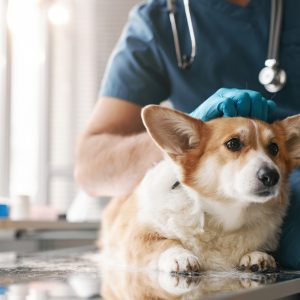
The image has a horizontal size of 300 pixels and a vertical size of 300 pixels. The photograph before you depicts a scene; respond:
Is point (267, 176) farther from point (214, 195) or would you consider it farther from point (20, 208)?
point (20, 208)

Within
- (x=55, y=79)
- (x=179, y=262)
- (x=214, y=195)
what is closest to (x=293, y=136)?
(x=214, y=195)

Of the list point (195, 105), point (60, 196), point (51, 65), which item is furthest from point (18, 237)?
point (195, 105)

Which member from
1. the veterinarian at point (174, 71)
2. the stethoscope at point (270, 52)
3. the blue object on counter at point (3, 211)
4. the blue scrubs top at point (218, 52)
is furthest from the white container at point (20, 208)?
the stethoscope at point (270, 52)

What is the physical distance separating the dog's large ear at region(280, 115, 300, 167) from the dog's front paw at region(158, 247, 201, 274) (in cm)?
25

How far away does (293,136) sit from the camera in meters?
0.90

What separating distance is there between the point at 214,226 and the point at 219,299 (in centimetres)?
34

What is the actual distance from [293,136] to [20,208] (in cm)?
164

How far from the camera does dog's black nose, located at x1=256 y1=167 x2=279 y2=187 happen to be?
777 millimetres

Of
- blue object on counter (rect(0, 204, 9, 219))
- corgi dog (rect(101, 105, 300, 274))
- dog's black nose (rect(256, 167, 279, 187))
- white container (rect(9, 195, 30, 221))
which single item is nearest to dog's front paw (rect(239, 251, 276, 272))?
corgi dog (rect(101, 105, 300, 274))

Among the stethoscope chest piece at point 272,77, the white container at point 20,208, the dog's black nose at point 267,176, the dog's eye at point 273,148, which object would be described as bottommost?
the white container at point 20,208

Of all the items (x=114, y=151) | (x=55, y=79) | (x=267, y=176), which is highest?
(x=267, y=176)

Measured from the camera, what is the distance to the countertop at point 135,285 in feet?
2.04

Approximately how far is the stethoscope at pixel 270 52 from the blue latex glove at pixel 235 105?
22cm

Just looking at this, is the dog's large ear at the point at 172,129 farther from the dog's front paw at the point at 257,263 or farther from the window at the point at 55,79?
the window at the point at 55,79
